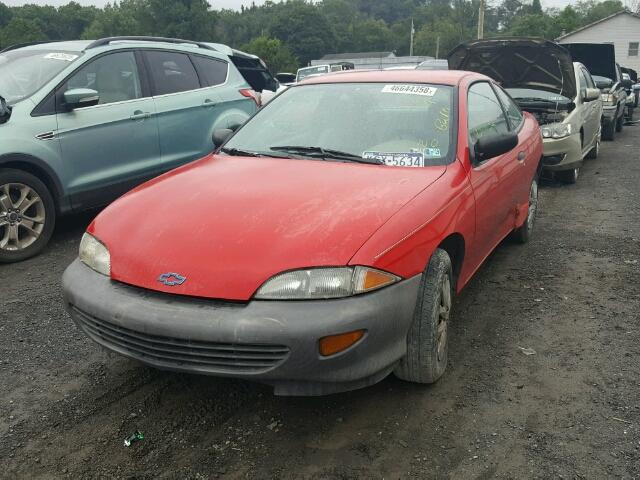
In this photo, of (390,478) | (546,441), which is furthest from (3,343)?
(546,441)

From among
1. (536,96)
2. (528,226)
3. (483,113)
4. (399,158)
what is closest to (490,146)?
(399,158)

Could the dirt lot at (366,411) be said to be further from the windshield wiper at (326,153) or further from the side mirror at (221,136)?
the side mirror at (221,136)

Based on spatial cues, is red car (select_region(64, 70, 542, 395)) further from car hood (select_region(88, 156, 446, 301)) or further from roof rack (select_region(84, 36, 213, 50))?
roof rack (select_region(84, 36, 213, 50))

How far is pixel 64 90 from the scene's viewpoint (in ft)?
17.8

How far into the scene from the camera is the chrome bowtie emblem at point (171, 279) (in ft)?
8.40

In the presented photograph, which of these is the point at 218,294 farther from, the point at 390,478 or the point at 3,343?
the point at 3,343

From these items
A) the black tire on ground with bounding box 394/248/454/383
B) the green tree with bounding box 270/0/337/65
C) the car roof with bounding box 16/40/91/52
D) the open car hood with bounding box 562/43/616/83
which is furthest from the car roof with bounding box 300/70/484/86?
the green tree with bounding box 270/0/337/65

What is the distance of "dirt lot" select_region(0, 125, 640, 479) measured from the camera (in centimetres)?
255

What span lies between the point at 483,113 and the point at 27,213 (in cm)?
379

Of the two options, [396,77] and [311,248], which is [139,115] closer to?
[396,77]

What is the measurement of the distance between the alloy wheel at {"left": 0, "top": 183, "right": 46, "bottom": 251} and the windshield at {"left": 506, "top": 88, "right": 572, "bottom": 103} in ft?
21.0

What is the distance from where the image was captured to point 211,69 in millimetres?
7062

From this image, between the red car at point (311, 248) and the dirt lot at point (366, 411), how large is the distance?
0.29 metres

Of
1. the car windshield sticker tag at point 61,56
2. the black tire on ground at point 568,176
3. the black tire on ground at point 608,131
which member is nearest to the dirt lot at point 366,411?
the car windshield sticker tag at point 61,56
